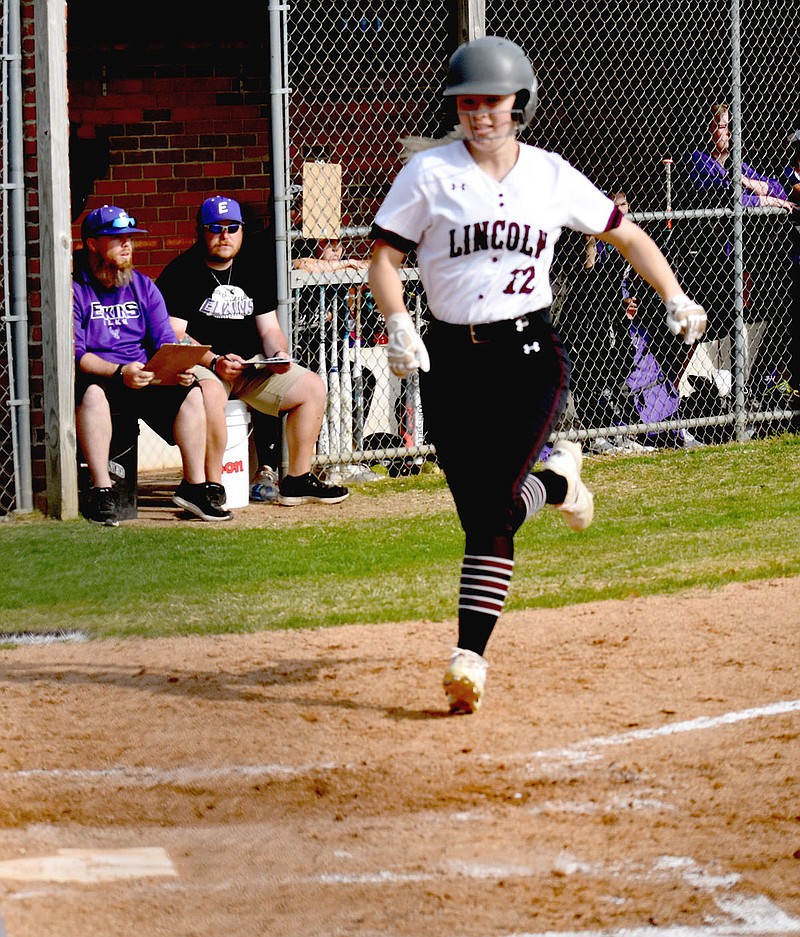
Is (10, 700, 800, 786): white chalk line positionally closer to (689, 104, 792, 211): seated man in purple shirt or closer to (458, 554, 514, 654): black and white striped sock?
(458, 554, 514, 654): black and white striped sock

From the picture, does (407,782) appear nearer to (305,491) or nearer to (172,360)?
(172,360)

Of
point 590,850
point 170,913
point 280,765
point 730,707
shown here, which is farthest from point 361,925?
point 730,707

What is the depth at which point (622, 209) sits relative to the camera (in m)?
9.85

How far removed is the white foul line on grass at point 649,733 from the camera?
4.25m

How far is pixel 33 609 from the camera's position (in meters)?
6.35

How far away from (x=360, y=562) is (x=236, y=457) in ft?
5.92

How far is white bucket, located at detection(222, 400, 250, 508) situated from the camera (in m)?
8.70

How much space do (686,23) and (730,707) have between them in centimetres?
848

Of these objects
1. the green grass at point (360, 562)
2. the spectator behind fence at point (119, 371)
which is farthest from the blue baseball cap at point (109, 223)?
the green grass at point (360, 562)

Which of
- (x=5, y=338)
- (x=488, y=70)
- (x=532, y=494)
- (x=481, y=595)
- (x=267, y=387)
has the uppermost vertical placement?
(x=488, y=70)

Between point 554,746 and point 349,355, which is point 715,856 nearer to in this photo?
point 554,746

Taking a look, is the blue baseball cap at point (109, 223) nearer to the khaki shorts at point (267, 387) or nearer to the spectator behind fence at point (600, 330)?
the khaki shorts at point (267, 387)

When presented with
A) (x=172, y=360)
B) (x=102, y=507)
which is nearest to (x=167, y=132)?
(x=172, y=360)

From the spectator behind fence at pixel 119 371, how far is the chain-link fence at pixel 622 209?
1.14 meters
